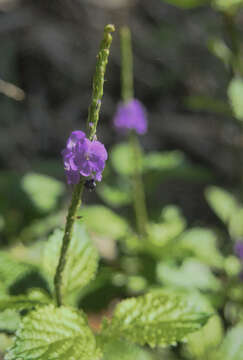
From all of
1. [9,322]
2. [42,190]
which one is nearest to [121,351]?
[9,322]

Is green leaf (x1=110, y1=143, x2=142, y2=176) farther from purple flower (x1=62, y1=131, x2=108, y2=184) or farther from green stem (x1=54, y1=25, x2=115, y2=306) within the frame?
purple flower (x1=62, y1=131, x2=108, y2=184)

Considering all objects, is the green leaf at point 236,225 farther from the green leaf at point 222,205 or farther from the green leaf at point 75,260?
the green leaf at point 75,260

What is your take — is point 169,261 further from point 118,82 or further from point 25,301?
point 118,82

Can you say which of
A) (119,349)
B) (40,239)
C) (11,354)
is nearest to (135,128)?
(40,239)

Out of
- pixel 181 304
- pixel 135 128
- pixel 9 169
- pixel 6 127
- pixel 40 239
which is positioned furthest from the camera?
pixel 6 127

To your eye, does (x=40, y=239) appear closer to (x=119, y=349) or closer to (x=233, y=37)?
(x=119, y=349)
